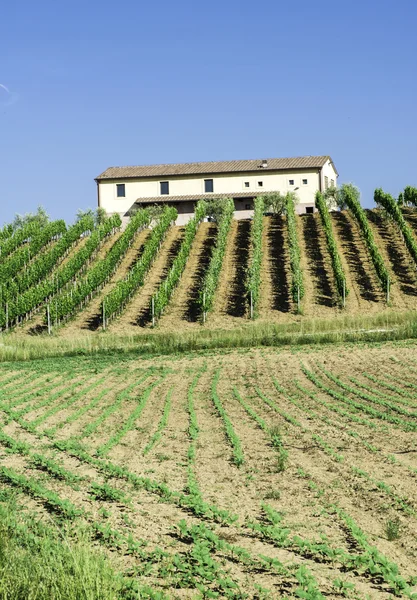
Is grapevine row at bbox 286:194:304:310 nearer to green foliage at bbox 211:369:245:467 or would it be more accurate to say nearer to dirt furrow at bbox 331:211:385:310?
dirt furrow at bbox 331:211:385:310

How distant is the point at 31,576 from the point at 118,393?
12884mm

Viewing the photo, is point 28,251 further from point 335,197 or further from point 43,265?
point 335,197

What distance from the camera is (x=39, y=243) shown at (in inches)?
2105

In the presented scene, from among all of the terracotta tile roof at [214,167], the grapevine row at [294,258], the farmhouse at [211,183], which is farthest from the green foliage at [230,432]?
the terracotta tile roof at [214,167]

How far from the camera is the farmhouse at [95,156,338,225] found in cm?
7031

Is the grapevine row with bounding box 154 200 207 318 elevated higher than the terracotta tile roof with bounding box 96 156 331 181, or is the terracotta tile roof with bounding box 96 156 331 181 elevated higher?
the terracotta tile roof with bounding box 96 156 331 181

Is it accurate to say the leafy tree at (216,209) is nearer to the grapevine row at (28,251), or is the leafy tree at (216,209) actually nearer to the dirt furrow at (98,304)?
the dirt furrow at (98,304)

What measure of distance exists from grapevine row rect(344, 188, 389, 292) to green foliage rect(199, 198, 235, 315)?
30.2ft

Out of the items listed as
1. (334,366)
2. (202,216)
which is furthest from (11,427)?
(202,216)

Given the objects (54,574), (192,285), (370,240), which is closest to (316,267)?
(370,240)

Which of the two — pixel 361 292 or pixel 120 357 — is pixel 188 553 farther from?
pixel 361 292

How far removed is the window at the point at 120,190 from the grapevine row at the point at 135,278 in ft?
47.1

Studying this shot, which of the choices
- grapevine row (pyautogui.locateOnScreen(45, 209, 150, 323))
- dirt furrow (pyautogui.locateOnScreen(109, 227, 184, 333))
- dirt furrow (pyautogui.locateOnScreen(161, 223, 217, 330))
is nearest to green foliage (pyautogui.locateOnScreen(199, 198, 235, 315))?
dirt furrow (pyautogui.locateOnScreen(161, 223, 217, 330))

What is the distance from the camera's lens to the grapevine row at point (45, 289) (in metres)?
38.9
